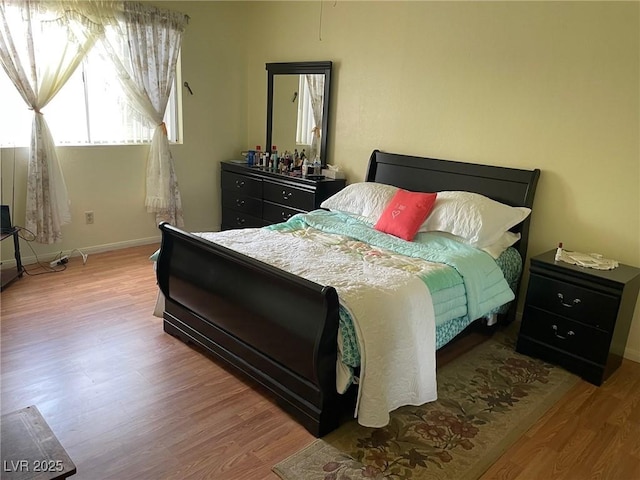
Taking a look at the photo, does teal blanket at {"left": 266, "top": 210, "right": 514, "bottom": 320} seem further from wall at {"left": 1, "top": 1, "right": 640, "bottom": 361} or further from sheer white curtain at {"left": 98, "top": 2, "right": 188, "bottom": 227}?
sheer white curtain at {"left": 98, "top": 2, "right": 188, "bottom": 227}

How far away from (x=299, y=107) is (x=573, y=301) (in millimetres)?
2989

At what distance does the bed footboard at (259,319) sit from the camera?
6.84 feet

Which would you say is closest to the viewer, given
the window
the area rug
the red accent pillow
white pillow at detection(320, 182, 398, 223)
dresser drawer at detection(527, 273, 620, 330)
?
the area rug

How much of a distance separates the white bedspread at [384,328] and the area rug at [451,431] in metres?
0.12

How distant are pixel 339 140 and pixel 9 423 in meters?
3.50

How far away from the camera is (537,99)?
316 centimetres

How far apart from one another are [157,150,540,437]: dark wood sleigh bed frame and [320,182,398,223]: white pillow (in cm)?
67

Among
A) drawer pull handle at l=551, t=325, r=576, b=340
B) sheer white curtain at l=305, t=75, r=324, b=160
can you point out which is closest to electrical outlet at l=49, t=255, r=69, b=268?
sheer white curtain at l=305, t=75, r=324, b=160

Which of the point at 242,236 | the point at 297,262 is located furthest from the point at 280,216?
the point at 297,262

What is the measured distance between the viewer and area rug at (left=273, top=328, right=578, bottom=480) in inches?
77.6

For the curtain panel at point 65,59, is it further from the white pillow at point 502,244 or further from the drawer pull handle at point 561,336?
the drawer pull handle at point 561,336

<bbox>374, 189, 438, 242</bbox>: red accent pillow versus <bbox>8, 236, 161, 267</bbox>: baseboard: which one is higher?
<bbox>374, 189, 438, 242</bbox>: red accent pillow

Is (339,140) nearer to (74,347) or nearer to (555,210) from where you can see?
(555,210)

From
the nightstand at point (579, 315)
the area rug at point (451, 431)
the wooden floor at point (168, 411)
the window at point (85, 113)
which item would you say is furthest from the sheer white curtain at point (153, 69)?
the nightstand at point (579, 315)
